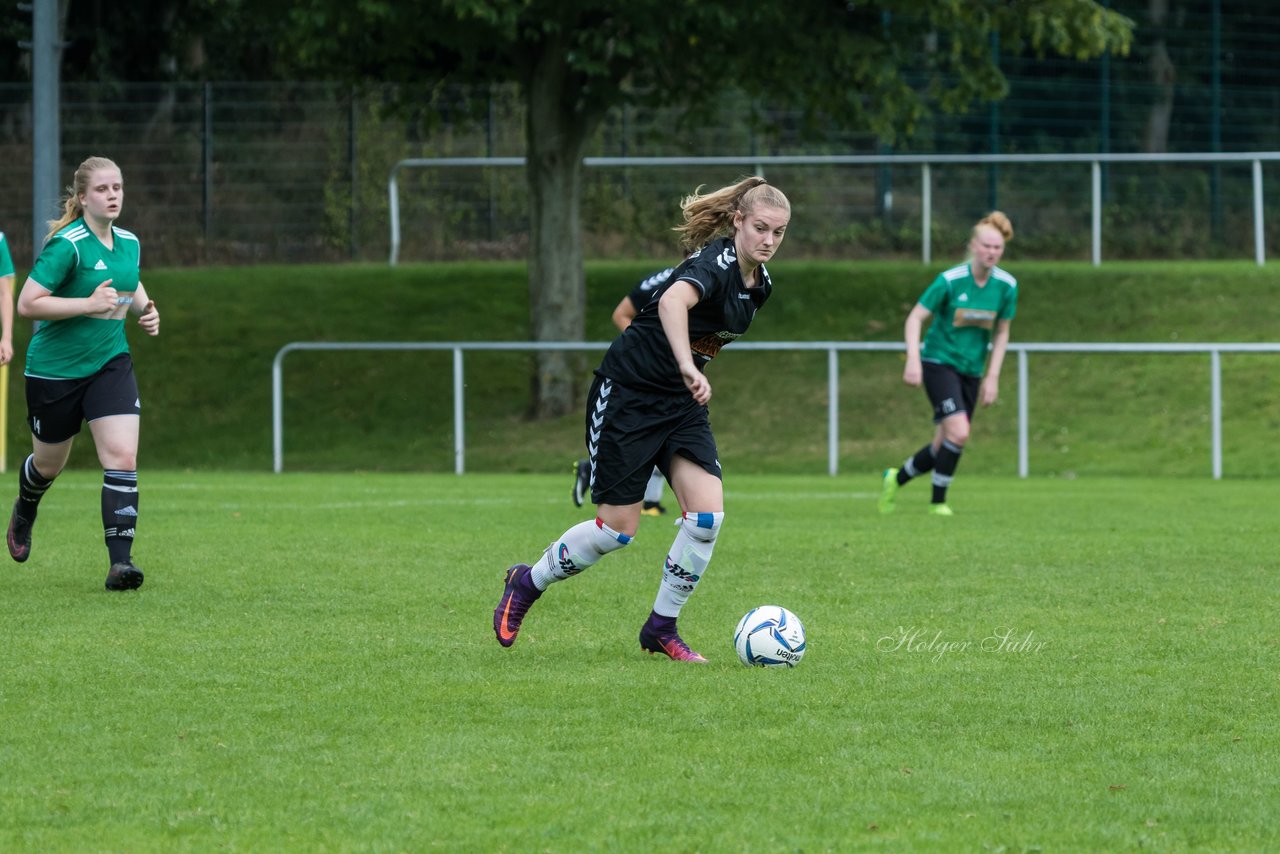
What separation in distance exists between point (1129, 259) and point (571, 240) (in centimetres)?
934

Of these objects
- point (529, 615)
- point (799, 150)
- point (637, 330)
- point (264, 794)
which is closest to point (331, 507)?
point (529, 615)

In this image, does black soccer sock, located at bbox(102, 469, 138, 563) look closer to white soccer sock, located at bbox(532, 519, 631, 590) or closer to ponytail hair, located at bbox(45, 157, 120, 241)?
ponytail hair, located at bbox(45, 157, 120, 241)

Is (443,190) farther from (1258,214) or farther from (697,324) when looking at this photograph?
(697,324)

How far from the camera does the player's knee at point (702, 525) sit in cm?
660

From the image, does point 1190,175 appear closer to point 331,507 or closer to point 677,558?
point 331,507

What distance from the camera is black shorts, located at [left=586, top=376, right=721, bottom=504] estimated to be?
6645 millimetres

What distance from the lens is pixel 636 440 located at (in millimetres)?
6645

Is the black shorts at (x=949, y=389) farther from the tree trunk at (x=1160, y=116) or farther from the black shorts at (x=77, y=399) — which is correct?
the tree trunk at (x=1160, y=116)

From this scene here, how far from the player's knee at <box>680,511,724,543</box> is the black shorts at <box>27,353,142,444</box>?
120 inches

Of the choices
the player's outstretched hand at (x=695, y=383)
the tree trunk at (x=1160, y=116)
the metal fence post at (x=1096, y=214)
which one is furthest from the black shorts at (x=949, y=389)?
the tree trunk at (x=1160, y=116)

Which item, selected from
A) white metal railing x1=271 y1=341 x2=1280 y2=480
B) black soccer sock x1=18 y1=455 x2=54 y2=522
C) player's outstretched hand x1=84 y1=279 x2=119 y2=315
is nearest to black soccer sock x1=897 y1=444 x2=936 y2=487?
white metal railing x1=271 y1=341 x2=1280 y2=480

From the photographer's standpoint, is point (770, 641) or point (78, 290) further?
point (78, 290)

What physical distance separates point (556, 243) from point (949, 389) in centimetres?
919

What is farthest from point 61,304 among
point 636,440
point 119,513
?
point 636,440
